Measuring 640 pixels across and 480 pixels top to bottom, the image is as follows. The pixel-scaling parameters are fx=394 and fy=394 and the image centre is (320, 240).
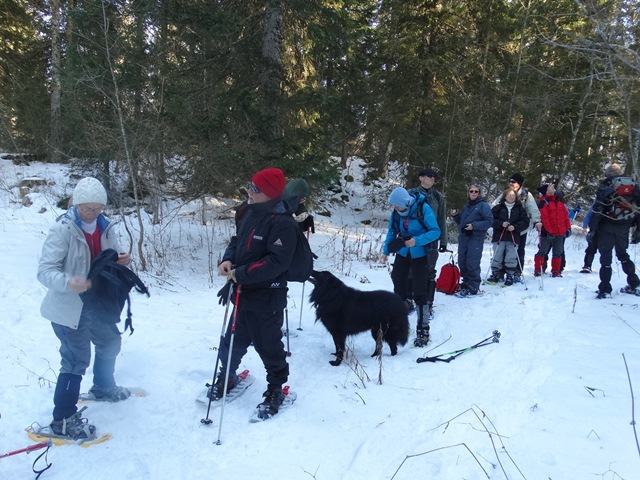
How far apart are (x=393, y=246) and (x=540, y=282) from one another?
449 cm

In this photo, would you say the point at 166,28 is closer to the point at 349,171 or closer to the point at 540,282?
the point at 540,282

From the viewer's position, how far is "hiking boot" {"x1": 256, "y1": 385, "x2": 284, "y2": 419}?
10.8 feet

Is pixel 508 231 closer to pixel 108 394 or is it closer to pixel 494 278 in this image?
pixel 494 278

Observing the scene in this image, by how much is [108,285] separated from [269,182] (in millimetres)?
1455

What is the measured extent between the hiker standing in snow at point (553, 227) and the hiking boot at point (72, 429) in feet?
27.2

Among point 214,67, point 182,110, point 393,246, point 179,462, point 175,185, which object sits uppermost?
point 214,67

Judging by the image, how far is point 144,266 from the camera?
24.8 ft

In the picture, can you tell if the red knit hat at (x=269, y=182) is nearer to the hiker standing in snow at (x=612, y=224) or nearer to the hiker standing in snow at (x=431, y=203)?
the hiker standing in snow at (x=431, y=203)

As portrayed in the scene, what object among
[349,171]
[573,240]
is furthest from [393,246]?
[349,171]

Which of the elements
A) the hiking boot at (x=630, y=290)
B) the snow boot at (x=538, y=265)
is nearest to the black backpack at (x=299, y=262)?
the hiking boot at (x=630, y=290)

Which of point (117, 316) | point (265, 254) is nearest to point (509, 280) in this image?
point (265, 254)

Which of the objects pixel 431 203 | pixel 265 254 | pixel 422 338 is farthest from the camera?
pixel 431 203

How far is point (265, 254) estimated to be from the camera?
3.24 metres

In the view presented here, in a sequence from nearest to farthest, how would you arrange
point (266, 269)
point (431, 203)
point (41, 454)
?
point (41, 454)
point (266, 269)
point (431, 203)
